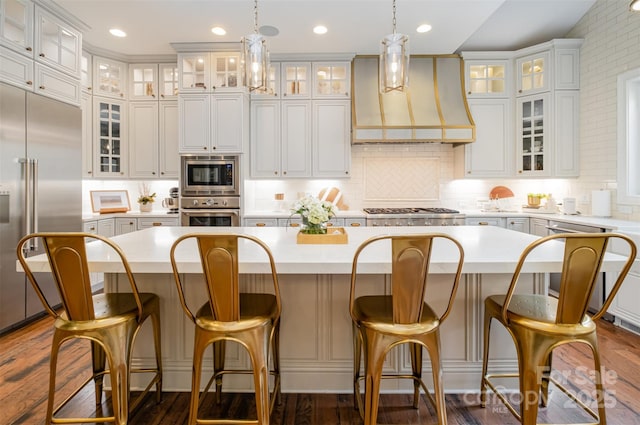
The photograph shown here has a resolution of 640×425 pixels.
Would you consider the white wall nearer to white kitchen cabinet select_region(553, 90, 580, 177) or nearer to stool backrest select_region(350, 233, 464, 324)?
white kitchen cabinet select_region(553, 90, 580, 177)

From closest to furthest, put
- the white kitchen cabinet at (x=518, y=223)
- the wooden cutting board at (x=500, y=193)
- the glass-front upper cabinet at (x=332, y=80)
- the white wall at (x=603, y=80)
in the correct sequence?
the white wall at (x=603, y=80) < the white kitchen cabinet at (x=518, y=223) < the glass-front upper cabinet at (x=332, y=80) < the wooden cutting board at (x=500, y=193)

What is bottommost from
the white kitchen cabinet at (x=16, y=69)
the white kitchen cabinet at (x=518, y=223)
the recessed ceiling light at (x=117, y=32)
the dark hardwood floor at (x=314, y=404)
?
the dark hardwood floor at (x=314, y=404)

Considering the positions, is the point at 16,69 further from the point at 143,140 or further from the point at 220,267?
the point at 220,267

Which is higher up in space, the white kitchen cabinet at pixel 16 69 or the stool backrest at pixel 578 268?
the white kitchen cabinet at pixel 16 69

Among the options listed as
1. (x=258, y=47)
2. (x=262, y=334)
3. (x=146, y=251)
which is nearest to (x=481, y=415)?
(x=262, y=334)

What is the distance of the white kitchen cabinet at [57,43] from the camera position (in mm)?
3045

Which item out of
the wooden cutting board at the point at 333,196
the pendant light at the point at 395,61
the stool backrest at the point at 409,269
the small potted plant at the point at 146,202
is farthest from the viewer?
the wooden cutting board at the point at 333,196

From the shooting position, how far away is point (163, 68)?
175 inches

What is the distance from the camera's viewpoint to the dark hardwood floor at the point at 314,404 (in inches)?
71.0

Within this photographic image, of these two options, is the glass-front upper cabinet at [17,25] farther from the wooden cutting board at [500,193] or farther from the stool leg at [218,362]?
the wooden cutting board at [500,193]

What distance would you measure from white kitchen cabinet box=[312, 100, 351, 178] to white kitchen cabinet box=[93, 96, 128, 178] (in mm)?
2438

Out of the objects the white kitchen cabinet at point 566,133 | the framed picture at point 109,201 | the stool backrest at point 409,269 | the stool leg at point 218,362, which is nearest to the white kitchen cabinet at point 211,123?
the framed picture at point 109,201

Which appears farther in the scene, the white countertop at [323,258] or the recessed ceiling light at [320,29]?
the recessed ceiling light at [320,29]

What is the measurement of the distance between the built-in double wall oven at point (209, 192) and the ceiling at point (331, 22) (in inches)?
56.4
